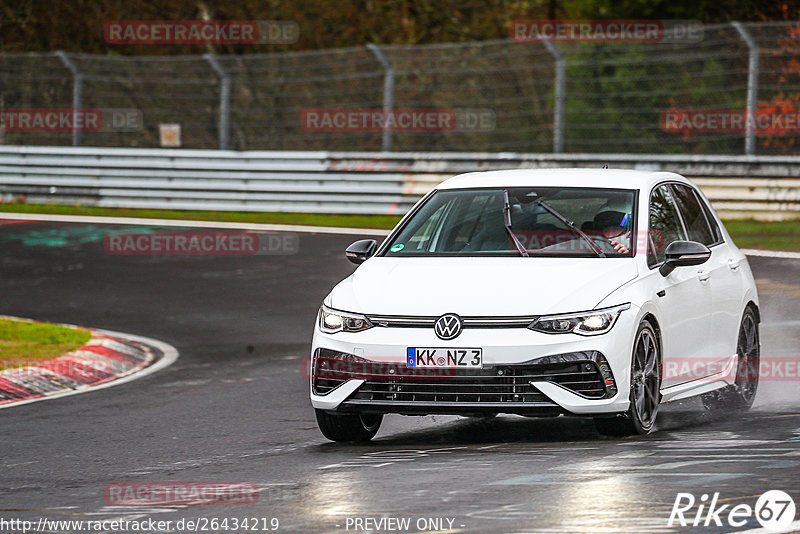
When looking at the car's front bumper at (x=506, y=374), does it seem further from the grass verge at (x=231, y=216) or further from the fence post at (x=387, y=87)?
the fence post at (x=387, y=87)

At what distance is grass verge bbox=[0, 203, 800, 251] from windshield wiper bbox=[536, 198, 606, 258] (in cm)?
1113

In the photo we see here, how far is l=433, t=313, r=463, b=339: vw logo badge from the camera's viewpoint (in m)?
8.20

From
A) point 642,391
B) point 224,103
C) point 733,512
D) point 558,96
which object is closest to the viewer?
point 733,512

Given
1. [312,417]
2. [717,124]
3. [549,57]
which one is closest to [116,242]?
[549,57]

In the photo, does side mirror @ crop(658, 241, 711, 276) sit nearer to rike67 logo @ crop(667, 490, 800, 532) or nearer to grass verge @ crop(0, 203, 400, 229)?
rike67 logo @ crop(667, 490, 800, 532)

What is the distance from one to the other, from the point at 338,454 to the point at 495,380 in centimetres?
Answer: 97

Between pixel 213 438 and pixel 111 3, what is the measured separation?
30.5 metres

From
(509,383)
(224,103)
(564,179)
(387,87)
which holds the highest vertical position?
(387,87)

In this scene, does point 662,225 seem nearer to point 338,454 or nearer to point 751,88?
point 338,454

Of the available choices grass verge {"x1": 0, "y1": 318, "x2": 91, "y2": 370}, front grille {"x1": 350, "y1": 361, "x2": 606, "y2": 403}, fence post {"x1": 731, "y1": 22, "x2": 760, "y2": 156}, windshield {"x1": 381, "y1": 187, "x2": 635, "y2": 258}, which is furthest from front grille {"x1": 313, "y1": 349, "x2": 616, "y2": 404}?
fence post {"x1": 731, "y1": 22, "x2": 760, "y2": 156}

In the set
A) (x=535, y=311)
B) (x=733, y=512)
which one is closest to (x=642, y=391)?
(x=535, y=311)

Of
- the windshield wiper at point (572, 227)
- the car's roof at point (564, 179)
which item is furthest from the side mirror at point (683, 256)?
the car's roof at point (564, 179)

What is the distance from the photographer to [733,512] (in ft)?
20.9

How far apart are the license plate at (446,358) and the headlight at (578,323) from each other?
0.33 meters
